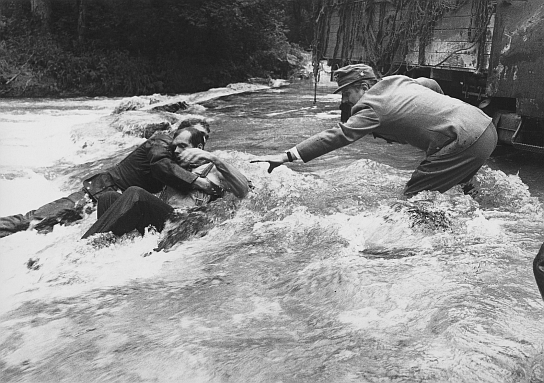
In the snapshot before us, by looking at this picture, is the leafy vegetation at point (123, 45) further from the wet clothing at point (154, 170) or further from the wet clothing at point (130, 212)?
the wet clothing at point (130, 212)

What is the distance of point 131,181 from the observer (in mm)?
5582

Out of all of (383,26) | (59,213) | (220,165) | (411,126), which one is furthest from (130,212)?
(383,26)

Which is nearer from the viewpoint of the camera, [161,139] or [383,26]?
[161,139]

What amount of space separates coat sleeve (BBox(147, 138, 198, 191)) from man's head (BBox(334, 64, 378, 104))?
1.54 m

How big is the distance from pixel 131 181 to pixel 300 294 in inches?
93.8

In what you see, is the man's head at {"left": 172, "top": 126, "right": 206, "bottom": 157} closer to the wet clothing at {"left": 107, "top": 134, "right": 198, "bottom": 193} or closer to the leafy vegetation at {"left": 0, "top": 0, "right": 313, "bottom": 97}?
the wet clothing at {"left": 107, "top": 134, "right": 198, "bottom": 193}

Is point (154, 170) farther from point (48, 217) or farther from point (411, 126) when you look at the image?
point (411, 126)

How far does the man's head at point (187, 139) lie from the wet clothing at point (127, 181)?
0.07 m

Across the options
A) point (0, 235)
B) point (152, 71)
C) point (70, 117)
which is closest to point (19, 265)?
point (0, 235)

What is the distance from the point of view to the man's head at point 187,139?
5402 millimetres

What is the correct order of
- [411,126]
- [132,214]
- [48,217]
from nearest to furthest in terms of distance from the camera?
[411,126] < [132,214] < [48,217]

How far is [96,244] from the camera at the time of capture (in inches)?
191

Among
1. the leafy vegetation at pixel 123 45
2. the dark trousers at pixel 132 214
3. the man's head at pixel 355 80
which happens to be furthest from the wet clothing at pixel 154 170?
the leafy vegetation at pixel 123 45

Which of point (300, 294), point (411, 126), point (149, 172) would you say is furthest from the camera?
point (149, 172)
